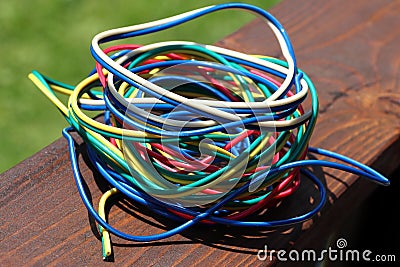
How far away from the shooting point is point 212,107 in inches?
28.1

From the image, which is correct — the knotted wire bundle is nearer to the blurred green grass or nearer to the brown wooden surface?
the brown wooden surface

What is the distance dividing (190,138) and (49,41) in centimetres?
142

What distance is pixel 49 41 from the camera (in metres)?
2.05

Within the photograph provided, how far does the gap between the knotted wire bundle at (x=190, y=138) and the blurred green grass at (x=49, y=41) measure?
3.23ft

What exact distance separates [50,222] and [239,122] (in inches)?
10.2

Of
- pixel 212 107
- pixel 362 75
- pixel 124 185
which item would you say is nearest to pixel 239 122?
pixel 212 107

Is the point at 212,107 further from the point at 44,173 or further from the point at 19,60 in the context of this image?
the point at 19,60

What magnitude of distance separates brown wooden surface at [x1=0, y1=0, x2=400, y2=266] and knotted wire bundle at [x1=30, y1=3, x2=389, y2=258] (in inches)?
0.9

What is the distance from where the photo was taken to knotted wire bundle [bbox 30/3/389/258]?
28.8 inches

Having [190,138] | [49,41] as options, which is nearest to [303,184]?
[190,138]

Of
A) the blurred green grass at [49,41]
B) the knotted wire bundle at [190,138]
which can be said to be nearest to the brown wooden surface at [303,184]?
the knotted wire bundle at [190,138]

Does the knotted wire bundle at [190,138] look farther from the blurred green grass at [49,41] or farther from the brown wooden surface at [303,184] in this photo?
the blurred green grass at [49,41]

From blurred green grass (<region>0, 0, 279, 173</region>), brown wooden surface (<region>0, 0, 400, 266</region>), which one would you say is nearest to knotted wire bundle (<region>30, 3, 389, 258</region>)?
brown wooden surface (<region>0, 0, 400, 266</region>)

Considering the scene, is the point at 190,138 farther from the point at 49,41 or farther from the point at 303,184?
the point at 49,41
